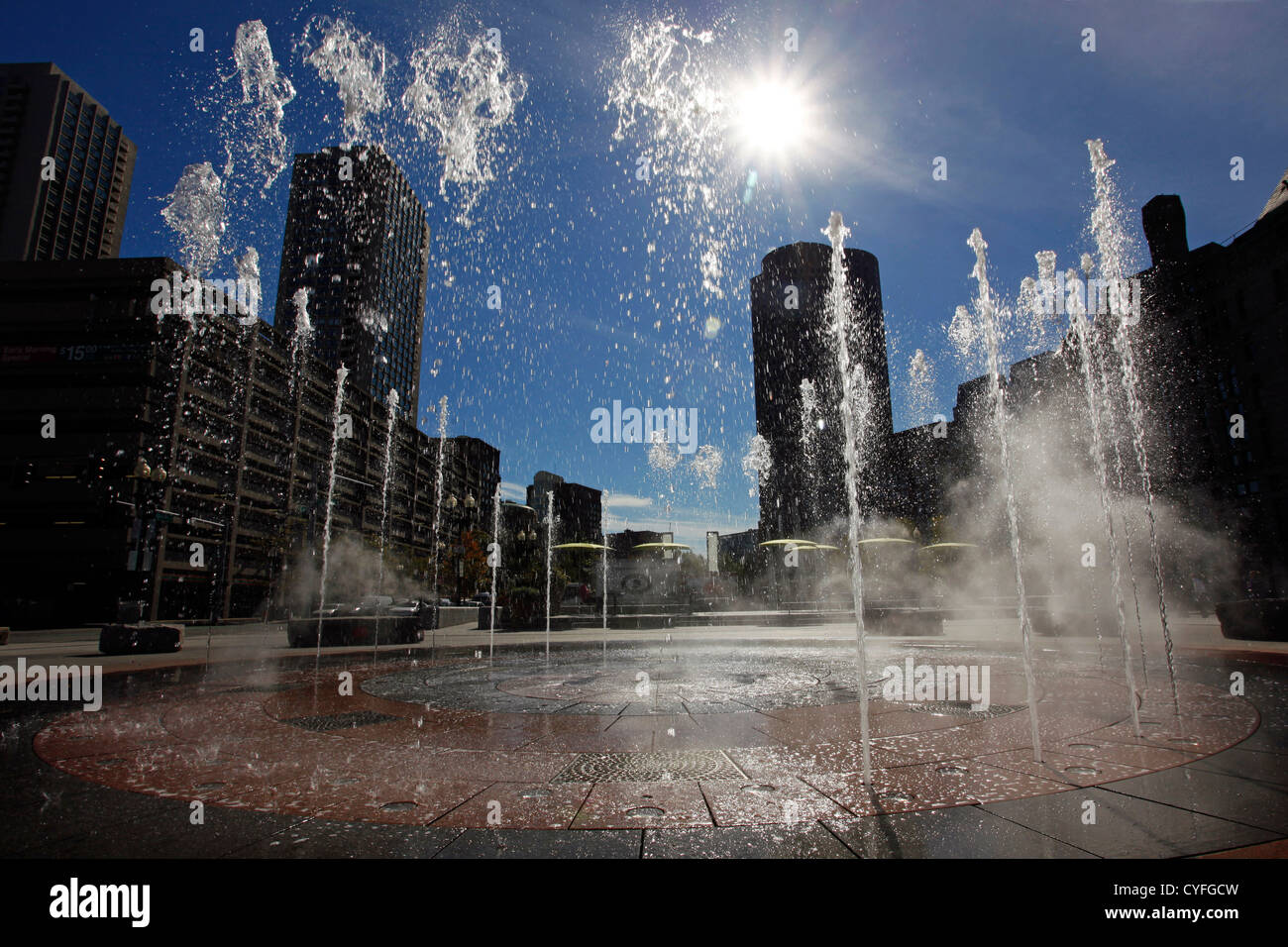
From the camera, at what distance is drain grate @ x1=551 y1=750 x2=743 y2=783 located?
367 centimetres

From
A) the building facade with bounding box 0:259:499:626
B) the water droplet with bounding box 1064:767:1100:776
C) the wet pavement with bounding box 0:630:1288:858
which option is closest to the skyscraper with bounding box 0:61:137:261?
the building facade with bounding box 0:259:499:626

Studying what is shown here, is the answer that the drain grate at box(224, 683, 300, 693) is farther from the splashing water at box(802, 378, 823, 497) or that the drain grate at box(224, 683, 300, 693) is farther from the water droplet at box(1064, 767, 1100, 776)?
the splashing water at box(802, 378, 823, 497)

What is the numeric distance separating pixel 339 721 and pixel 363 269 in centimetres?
10692

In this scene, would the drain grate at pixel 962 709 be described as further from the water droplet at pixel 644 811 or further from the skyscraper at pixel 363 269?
the skyscraper at pixel 363 269

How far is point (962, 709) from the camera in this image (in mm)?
5633

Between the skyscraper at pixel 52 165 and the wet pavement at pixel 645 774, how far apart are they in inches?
4548

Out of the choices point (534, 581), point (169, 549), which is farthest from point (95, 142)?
point (534, 581)

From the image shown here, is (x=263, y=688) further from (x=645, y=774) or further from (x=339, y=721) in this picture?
(x=645, y=774)

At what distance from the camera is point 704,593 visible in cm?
3512

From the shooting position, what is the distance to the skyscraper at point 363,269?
252 feet

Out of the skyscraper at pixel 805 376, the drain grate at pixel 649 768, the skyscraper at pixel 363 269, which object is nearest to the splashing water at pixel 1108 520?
the drain grate at pixel 649 768

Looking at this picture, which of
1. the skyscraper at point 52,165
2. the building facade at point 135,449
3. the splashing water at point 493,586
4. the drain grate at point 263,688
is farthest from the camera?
the skyscraper at point 52,165

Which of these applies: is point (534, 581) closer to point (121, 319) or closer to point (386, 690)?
point (386, 690)

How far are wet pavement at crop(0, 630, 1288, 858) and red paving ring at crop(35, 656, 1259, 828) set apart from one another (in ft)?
0.08
